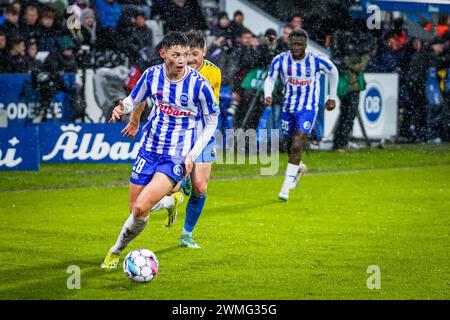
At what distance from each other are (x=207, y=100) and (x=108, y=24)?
1063cm

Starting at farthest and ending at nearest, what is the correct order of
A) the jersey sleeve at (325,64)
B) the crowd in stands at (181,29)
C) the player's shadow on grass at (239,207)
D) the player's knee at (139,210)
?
the crowd in stands at (181,29) → the jersey sleeve at (325,64) → the player's shadow on grass at (239,207) → the player's knee at (139,210)

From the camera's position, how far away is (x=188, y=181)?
36.6 feet

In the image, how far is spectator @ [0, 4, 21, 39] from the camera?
17766mm

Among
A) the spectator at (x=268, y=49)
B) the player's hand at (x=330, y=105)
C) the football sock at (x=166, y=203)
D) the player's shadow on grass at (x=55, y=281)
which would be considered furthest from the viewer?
the spectator at (x=268, y=49)

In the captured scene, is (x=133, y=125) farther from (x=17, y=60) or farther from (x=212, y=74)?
(x=17, y=60)

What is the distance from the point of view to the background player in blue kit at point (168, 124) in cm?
860

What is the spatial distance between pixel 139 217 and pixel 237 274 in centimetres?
99

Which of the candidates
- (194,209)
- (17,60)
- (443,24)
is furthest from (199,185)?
(443,24)

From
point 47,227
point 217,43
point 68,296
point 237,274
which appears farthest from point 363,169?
point 68,296

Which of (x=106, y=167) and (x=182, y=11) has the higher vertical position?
(x=182, y=11)

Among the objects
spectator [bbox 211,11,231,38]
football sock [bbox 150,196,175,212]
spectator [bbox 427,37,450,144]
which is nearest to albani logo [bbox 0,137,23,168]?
spectator [bbox 211,11,231,38]

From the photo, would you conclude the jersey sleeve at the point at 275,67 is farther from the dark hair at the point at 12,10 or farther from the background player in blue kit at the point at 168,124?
the dark hair at the point at 12,10

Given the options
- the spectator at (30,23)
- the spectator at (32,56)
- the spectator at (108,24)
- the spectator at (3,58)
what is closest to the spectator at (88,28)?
the spectator at (108,24)

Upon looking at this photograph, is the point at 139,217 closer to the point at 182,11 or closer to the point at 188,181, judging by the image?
the point at 188,181
